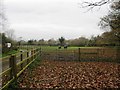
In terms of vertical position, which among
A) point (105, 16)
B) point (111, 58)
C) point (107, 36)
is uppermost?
point (105, 16)

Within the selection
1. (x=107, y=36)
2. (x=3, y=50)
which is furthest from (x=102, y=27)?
(x=3, y=50)

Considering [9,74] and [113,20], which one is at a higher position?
[113,20]

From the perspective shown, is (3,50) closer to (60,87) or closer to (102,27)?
(102,27)

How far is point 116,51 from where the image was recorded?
29328 mm

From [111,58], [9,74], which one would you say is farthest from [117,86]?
[111,58]

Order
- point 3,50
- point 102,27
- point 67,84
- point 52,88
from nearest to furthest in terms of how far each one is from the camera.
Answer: point 52,88 → point 67,84 → point 102,27 → point 3,50

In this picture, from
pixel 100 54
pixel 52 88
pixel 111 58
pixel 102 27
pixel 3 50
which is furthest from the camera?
pixel 3 50

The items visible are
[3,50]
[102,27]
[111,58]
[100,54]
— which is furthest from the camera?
[3,50]

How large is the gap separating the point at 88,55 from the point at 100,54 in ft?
4.88

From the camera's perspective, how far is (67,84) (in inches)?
410

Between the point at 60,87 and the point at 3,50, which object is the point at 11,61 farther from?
the point at 3,50

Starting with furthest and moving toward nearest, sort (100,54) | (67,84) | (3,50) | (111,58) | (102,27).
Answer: (3,50), (102,27), (100,54), (111,58), (67,84)

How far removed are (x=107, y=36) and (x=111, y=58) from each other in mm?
7579

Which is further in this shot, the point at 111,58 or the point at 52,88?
the point at 111,58
